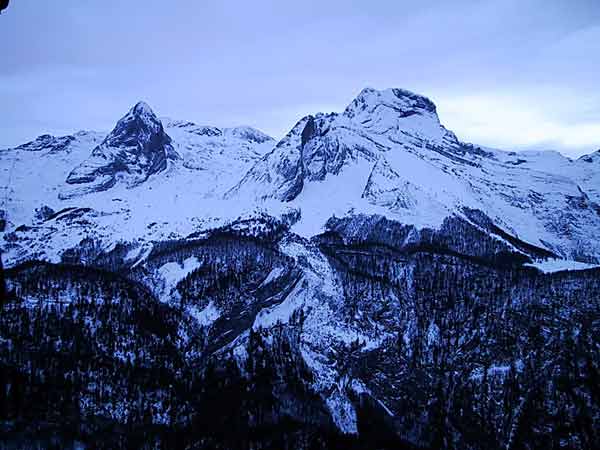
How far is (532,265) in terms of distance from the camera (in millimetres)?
199125

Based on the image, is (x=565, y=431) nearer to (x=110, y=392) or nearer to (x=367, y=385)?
(x=367, y=385)

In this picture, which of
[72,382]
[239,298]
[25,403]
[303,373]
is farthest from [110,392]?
[239,298]

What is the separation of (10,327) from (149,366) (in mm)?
39436

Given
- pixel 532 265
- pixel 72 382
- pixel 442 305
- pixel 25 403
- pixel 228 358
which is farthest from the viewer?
pixel 532 265

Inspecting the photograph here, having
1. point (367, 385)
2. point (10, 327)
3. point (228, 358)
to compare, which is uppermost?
point (10, 327)

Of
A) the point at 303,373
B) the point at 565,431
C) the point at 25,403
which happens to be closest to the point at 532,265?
the point at 565,431

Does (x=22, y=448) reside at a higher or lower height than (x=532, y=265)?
lower

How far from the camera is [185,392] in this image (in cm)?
15138

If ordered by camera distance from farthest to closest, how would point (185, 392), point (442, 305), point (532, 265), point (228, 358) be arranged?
1. point (532, 265)
2. point (442, 305)
3. point (228, 358)
4. point (185, 392)

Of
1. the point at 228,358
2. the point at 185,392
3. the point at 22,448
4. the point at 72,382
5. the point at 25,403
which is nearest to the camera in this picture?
the point at 22,448

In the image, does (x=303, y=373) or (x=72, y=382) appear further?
(x=303, y=373)

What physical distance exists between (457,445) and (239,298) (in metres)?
90.7

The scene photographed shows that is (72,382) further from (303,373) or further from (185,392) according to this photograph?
(303,373)

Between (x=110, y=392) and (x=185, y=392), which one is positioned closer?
(x=110, y=392)
